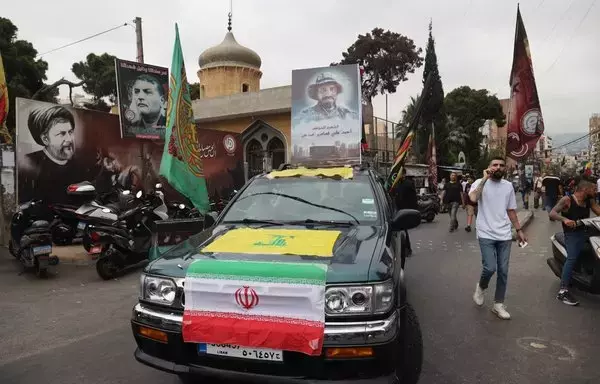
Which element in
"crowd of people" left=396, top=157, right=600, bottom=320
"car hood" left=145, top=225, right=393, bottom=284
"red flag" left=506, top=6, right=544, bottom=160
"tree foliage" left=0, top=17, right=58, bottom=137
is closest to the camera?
"car hood" left=145, top=225, right=393, bottom=284

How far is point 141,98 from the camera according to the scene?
11305 mm

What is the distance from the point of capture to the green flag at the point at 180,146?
762cm

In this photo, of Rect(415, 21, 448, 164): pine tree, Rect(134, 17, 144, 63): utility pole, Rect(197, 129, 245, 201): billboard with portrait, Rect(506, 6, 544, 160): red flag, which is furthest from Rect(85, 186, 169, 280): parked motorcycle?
Rect(415, 21, 448, 164): pine tree

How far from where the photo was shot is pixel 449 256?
8672 mm

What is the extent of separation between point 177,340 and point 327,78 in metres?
10.1

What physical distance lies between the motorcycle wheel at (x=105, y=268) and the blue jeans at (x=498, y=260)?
5.29m

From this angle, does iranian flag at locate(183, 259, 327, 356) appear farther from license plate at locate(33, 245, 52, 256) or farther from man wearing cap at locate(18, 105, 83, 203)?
man wearing cap at locate(18, 105, 83, 203)

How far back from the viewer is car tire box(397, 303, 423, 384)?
300 cm

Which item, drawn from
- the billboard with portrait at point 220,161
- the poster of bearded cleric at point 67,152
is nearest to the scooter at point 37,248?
the poster of bearded cleric at point 67,152

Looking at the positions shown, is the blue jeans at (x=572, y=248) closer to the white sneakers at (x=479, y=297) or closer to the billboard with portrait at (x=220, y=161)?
the white sneakers at (x=479, y=297)

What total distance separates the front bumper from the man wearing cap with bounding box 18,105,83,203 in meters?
8.26

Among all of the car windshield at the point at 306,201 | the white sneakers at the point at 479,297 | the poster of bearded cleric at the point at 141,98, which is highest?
the poster of bearded cleric at the point at 141,98

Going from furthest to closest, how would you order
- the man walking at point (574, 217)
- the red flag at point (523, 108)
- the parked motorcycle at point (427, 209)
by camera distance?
the parked motorcycle at point (427, 209)
the red flag at point (523, 108)
the man walking at point (574, 217)

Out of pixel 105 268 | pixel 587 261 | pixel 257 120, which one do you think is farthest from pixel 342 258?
pixel 257 120
